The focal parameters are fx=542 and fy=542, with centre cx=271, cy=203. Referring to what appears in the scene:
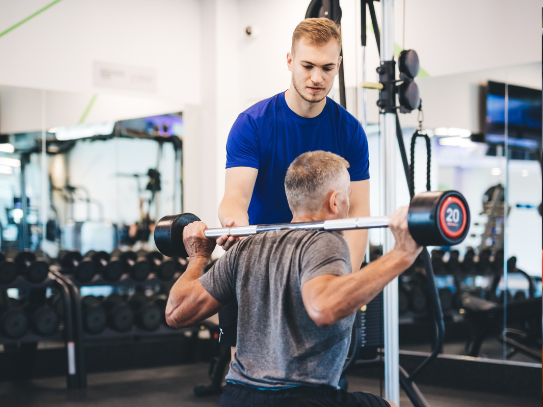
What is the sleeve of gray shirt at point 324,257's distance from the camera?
114cm

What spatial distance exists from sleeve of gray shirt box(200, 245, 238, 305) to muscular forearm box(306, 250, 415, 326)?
0.30 metres

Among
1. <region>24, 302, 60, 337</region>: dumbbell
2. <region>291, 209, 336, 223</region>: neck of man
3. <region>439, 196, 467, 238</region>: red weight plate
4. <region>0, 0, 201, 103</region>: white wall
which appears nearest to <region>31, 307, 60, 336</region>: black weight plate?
<region>24, 302, 60, 337</region>: dumbbell

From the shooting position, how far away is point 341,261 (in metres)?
1.17

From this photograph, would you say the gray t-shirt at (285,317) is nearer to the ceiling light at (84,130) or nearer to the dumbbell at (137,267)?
the dumbbell at (137,267)

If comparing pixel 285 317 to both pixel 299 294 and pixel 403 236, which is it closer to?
pixel 299 294

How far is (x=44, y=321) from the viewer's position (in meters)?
3.85

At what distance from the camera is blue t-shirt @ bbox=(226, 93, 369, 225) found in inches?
73.4

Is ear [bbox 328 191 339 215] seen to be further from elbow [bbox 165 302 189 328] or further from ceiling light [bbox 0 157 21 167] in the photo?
ceiling light [bbox 0 157 21 167]

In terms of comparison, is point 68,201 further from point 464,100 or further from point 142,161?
point 464,100

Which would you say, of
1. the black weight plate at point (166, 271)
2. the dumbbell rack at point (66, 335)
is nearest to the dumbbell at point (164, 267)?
the black weight plate at point (166, 271)

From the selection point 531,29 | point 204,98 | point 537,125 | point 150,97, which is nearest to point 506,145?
point 537,125

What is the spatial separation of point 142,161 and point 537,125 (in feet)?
10.5

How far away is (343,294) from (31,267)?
3359mm

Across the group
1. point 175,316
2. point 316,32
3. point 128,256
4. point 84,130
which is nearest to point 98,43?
point 84,130
